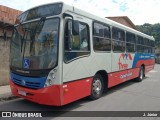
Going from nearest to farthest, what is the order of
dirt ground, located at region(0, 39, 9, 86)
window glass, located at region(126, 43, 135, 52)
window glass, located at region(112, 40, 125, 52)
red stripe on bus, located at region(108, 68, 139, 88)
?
red stripe on bus, located at region(108, 68, 139, 88)
window glass, located at region(112, 40, 125, 52)
dirt ground, located at region(0, 39, 9, 86)
window glass, located at region(126, 43, 135, 52)

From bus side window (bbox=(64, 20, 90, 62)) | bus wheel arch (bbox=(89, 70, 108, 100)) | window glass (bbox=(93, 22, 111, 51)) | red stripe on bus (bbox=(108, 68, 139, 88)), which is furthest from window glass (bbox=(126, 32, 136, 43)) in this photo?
bus side window (bbox=(64, 20, 90, 62))

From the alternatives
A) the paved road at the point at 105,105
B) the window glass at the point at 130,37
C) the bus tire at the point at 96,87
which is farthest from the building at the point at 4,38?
the window glass at the point at 130,37

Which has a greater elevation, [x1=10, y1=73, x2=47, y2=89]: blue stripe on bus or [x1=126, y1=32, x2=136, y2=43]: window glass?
[x1=126, y1=32, x2=136, y2=43]: window glass

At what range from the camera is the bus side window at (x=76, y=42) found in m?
5.53

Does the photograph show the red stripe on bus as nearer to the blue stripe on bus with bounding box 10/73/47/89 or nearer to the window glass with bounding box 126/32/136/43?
the window glass with bounding box 126/32/136/43

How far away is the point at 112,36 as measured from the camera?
843 centimetres

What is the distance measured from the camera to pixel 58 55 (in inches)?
211

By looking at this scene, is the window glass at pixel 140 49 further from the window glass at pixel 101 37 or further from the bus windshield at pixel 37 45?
the bus windshield at pixel 37 45

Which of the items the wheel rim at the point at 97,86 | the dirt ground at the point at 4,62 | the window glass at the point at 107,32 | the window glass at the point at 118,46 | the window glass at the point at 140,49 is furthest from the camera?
the window glass at the point at 140,49

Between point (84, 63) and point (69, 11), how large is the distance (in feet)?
5.37

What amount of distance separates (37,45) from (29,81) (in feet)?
3.33

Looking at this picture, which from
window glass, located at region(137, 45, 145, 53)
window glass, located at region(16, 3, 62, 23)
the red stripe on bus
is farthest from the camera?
window glass, located at region(137, 45, 145, 53)

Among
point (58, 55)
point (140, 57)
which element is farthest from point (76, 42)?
point (140, 57)

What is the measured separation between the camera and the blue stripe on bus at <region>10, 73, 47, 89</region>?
5.47 metres
